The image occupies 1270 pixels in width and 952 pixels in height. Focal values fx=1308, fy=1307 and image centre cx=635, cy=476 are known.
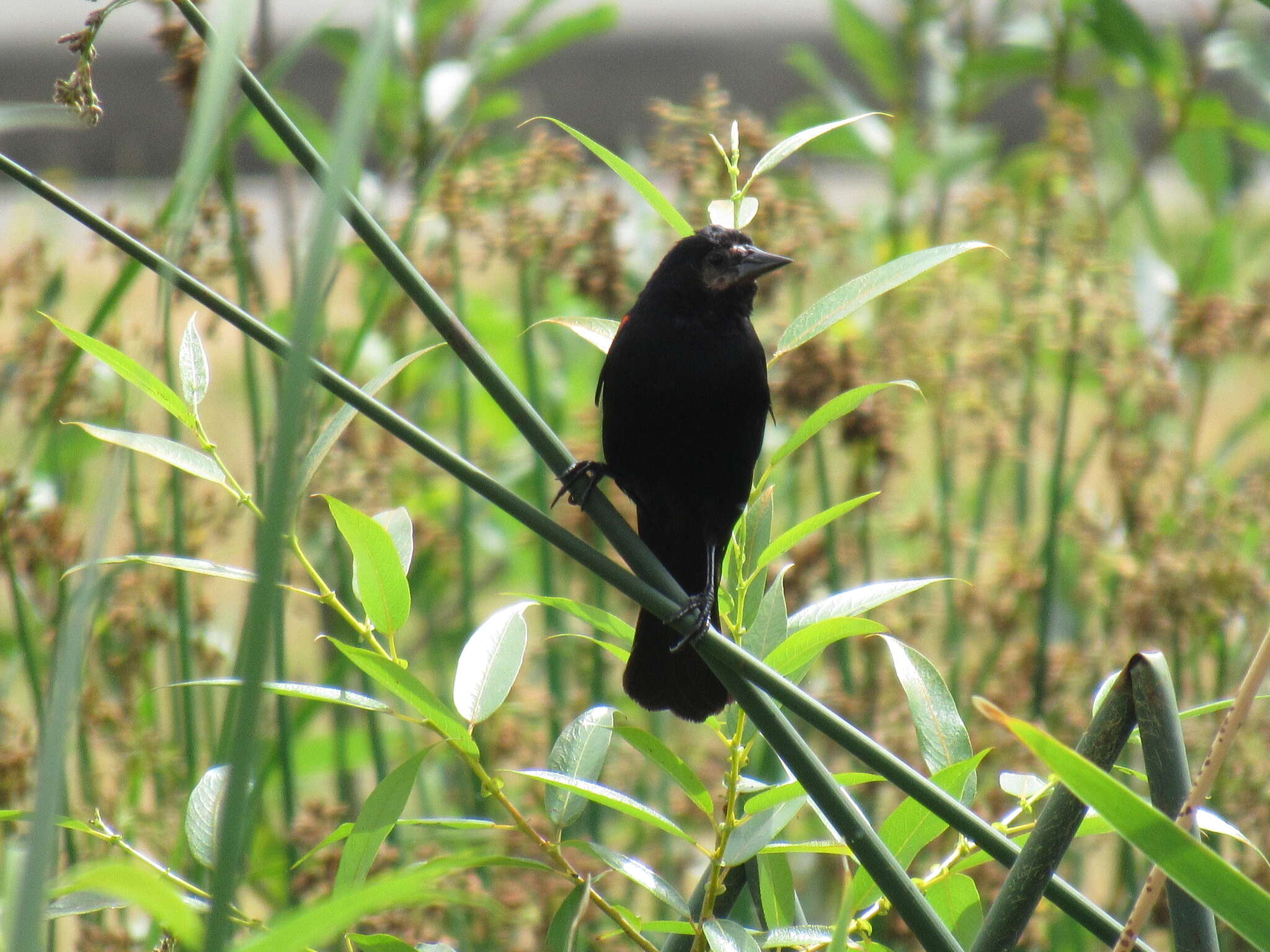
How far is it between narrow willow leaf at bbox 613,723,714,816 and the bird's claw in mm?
81

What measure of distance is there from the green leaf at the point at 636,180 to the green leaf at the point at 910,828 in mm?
466

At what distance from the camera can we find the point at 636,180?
104 centimetres

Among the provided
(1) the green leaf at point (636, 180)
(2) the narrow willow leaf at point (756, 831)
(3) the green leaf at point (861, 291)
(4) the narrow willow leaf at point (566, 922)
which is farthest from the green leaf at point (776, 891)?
(1) the green leaf at point (636, 180)

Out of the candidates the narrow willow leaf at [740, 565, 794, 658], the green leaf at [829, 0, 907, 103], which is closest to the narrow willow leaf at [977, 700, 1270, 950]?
the narrow willow leaf at [740, 565, 794, 658]

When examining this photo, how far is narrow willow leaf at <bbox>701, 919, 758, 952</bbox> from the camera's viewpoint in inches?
36.0

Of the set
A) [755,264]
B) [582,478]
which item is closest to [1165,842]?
[582,478]

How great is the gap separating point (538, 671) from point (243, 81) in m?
2.34

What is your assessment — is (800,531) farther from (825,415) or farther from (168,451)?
(168,451)

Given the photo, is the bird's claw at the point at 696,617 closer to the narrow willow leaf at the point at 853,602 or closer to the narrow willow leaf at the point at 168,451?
the narrow willow leaf at the point at 853,602

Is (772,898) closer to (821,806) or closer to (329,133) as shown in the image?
(821,806)

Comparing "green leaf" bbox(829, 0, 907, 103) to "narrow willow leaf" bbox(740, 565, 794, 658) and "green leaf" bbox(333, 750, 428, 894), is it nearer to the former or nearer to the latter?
"narrow willow leaf" bbox(740, 565, 794, 658)

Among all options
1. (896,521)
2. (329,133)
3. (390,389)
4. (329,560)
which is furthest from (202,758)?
(329,133)

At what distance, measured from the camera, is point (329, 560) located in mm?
2439

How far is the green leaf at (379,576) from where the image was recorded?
957mm
